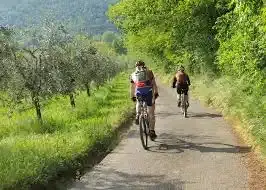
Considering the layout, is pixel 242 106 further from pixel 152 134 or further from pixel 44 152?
pixel 44 152

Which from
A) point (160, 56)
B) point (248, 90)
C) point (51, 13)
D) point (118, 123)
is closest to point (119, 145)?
point (118, 123)

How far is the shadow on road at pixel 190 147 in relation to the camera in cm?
1169

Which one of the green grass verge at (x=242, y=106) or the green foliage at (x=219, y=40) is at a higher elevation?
the green foliage at (x=219, y=40)

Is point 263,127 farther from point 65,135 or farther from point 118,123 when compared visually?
point 118,123

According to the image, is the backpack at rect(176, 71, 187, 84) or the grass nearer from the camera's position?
the grass

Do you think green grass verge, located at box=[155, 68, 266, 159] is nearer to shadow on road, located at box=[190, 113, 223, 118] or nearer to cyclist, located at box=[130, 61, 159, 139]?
shadow on road, located at box=[190, 113, 223, 118]

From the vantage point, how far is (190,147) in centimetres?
1225

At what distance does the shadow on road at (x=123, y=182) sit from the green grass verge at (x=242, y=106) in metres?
2.31

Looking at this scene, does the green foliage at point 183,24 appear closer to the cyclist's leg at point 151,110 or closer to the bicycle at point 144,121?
the cyclist's leg at point 151,110

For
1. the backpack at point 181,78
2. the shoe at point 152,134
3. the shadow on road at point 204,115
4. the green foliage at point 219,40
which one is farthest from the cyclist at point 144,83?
the backpack at point 181,78

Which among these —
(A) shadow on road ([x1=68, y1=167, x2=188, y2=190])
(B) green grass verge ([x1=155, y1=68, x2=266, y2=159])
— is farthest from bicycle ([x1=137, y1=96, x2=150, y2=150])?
(B) green grass verge ([x1=155, y1=68, x2=266, y2=159])

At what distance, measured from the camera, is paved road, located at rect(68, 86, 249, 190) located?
9.11m

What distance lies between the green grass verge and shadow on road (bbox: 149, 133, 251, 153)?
46 cm

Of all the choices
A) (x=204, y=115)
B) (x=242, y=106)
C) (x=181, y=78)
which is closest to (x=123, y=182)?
→ (x=242, y=106)
